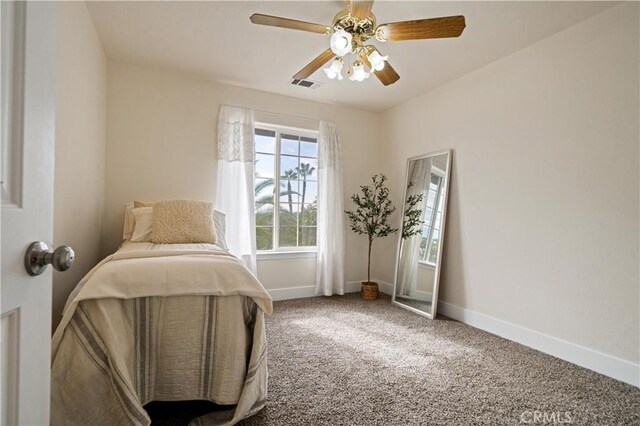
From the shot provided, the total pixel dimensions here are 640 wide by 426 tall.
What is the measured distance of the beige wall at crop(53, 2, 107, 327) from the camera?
5.66ft

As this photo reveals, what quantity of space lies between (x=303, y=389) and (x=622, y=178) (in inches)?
93.8

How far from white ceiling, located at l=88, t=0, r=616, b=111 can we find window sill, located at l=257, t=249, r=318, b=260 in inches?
73.6

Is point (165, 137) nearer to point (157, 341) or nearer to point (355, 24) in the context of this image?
point (355, 24)

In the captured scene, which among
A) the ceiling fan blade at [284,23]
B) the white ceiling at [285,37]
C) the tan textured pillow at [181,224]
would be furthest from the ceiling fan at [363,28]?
the tan textured pillow at [181,224]

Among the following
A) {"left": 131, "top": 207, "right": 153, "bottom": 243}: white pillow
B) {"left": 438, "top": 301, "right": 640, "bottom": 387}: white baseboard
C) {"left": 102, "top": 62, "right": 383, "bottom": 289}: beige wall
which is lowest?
{"left": 438, "top": 301, "right": 640, "bottom": 387}: white baseboard

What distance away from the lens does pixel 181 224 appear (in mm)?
2506

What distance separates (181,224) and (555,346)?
2.98 metres

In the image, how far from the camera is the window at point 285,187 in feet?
12.1

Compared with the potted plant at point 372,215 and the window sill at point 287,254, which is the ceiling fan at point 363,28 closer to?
the potted plant at point 372,215

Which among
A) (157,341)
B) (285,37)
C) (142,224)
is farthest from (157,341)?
(285,37)

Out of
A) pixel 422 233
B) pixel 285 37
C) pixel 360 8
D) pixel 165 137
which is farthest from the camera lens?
pixel 422 233

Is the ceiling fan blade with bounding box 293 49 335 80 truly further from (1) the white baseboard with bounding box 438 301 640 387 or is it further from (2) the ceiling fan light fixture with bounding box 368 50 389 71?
(1) the white baseboard with bounding box 438 301 640 387

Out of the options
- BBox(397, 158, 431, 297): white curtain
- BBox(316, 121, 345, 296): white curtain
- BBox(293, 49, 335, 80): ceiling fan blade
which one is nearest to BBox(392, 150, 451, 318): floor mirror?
BBox(397, 158, 431, 297): white curtain

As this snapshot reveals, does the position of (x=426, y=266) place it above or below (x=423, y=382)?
above
